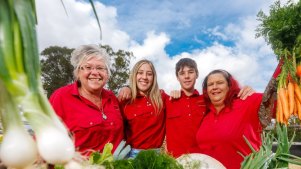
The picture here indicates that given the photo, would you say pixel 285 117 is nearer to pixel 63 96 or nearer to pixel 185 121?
pixel 185 121

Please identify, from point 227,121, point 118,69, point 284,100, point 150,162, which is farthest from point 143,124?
point 118,69

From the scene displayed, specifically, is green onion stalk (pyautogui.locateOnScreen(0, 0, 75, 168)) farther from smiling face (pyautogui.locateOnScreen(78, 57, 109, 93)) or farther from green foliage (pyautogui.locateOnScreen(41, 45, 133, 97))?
green foliage (pyautogui.locateOnScreen(41, 45, 133, 97))

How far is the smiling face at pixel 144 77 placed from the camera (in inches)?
124

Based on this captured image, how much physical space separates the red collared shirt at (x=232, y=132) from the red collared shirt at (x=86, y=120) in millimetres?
682

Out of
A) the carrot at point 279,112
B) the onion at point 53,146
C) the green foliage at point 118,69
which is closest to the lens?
the onion at point 53,146

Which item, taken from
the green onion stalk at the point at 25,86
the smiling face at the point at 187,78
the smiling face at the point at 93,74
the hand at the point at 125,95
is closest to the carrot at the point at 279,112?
the smiling face at the point at 187,78

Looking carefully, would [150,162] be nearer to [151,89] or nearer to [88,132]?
[88,132]

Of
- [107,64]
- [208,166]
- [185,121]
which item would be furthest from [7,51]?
[185,121]

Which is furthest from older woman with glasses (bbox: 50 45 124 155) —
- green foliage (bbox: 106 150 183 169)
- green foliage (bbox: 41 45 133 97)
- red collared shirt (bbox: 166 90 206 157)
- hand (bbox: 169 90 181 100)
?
green foliage (bbox: 41 45 133 97)

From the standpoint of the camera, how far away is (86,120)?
2.68 m

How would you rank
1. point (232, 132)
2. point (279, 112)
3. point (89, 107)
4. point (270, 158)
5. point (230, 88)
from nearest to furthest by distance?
point (270, 158) → point (89, 107) → point (232, 132) → point (230, 88) → point (279, 112)

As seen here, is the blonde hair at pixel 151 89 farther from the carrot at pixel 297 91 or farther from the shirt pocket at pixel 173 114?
the carrot at pixel 297 91

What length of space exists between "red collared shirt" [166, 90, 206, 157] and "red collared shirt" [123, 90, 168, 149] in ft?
0.28

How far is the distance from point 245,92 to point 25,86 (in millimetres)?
2989
